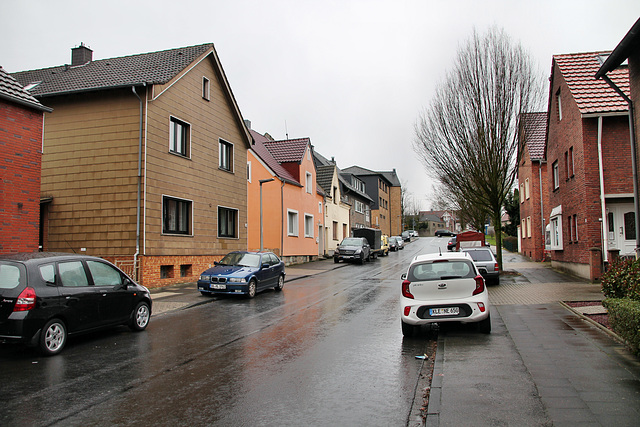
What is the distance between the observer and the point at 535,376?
608 cm

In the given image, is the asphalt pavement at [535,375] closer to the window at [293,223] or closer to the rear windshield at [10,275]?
the rear windshield at [10,275]

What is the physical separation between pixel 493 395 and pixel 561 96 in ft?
69.0

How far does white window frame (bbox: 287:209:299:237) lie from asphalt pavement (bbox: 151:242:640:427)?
21609 millimetres

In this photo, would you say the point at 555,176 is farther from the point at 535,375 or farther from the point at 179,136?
the point at 535,375

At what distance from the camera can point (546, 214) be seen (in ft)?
99.0

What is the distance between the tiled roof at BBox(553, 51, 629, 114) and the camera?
18922 millimetres

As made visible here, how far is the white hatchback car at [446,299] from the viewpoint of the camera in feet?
29.5

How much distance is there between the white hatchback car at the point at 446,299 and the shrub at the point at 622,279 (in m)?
2.43

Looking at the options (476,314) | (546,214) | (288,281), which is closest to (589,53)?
(546,214)

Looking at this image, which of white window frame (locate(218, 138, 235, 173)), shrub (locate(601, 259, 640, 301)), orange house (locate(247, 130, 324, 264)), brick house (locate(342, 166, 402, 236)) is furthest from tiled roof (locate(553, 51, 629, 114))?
brick house (locate(342, 166, 402, 236))

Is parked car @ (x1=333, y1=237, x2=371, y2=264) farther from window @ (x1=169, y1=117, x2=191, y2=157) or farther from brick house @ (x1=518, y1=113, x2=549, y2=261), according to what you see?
window @ (x1=169, y1=117, x2=191, y2=157)

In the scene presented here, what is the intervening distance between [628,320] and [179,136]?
1697cm

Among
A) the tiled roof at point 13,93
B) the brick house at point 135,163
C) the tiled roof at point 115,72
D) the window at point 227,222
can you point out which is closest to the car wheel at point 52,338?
Answer: the tiled roof at point 13,93

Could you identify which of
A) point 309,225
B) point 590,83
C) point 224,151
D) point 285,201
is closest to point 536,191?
point 590,83
